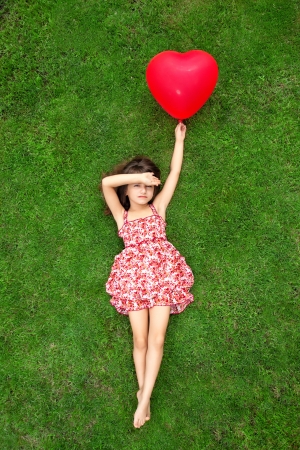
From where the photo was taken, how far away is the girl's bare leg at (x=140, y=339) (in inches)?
137

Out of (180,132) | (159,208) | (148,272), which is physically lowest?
(148,272)

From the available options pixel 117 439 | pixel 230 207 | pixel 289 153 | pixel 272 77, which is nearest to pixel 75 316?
pixel 117 439

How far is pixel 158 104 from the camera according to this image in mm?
3914

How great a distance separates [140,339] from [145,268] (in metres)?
0.63

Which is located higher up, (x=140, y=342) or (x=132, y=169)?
(x=132, y=169)

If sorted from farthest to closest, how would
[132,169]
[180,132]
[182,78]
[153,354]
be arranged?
[180,132], [132,169], [153,354], [182,78]

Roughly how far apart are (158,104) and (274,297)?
7.18 ft

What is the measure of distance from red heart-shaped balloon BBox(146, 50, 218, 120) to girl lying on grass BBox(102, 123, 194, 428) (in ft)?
1.79

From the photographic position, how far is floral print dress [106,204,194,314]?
3432 millimetres

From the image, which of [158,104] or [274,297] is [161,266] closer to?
[274,297]

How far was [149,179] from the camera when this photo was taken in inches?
130

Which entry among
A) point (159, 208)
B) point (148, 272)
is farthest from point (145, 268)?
point (159, 208)

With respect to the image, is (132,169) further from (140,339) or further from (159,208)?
(140,339)

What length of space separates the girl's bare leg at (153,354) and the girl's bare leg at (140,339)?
0.20 ft
